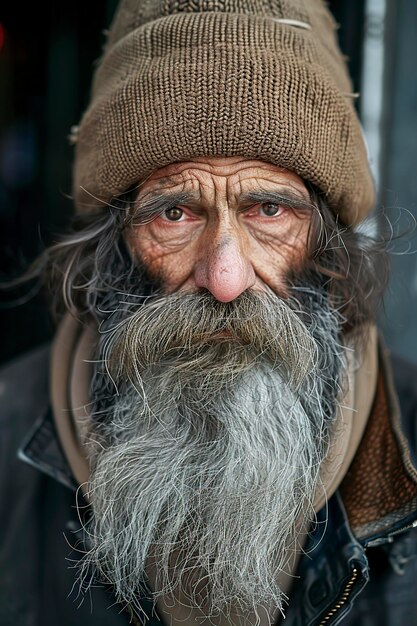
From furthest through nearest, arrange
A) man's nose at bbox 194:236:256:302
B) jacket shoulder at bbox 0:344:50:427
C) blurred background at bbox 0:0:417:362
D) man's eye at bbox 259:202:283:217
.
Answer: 1. blurred background at bbox 0:0:417:362
2. jacket shoulder at bbox 0:344:50:427
3. man's eye at bbox 259:202:283:217
4. man's nose at bbox 194:236:256:302

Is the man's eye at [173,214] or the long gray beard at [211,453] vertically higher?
the man's eye at [173,214]

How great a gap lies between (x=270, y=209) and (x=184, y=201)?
0.21 m

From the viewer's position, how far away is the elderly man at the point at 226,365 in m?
1.63

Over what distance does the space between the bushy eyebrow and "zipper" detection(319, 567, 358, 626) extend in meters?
0.85

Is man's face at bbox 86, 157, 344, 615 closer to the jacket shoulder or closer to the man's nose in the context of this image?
the man's nose

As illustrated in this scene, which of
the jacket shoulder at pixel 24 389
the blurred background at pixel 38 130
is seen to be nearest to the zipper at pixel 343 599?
the jacket shoulder at pixel 24 389

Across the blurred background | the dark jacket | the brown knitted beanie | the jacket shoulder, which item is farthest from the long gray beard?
the blurred background

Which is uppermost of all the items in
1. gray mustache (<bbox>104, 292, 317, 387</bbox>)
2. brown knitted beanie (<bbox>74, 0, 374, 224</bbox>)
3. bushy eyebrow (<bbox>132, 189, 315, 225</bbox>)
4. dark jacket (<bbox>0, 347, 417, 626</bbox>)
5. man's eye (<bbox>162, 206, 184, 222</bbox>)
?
brown knitted beanie (<bbox>74, 0, 374, 224</bbox>)

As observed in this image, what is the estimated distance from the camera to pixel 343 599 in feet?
5.30

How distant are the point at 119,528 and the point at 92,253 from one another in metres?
0.74

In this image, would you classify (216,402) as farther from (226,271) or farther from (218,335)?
(226,271)

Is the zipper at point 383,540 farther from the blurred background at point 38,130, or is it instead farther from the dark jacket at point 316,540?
the blurred background at point 38,130

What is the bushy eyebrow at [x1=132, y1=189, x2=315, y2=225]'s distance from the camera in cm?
169

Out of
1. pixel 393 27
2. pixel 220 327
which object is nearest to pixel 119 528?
pixel 220 327
